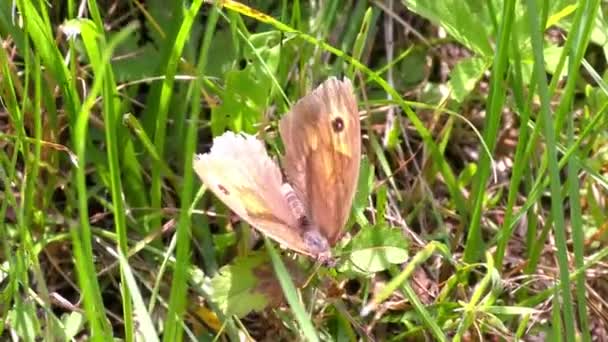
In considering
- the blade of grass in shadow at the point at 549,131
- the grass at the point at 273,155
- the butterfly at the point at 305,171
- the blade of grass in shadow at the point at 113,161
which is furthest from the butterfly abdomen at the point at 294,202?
the blade of grass in shadow at the point at 549,131

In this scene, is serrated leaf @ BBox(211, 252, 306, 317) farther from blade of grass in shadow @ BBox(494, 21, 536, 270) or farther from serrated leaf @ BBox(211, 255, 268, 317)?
blade of grass in shadow @ BBox(494, 21, 536, 270)

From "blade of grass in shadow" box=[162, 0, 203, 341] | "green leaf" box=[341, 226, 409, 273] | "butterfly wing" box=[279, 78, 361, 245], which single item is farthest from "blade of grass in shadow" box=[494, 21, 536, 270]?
"blade of grass in shadow" box=[162, 0, 203, 341]

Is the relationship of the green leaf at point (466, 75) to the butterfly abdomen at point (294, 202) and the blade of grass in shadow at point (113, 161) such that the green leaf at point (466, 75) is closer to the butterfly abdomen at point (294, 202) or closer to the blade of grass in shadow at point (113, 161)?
the butterfly abdomen at point (294, 202)

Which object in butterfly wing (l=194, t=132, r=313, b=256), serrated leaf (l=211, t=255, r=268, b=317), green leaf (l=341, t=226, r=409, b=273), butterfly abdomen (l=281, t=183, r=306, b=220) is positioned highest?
butterfly wing (l=194, t=132, r=313, b=256)

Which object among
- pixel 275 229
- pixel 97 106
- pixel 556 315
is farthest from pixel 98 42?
pixel 556 315

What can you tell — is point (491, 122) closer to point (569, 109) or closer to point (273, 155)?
point (569, 109)

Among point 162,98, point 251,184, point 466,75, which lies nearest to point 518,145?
point 466,75

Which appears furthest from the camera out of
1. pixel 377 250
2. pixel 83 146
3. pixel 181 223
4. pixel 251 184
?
pixel 377 250
